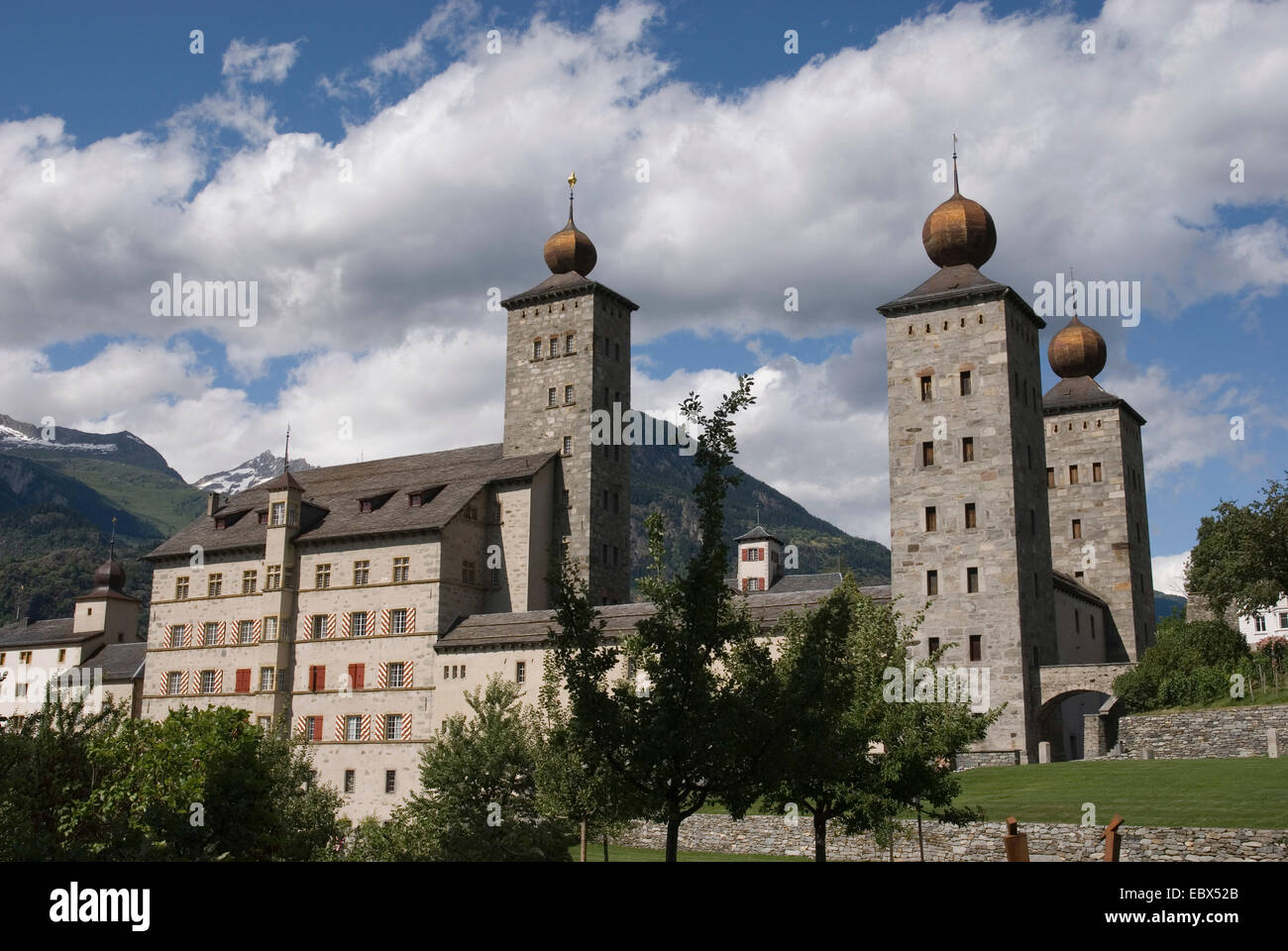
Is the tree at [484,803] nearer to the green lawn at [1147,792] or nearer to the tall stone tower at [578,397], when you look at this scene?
the green lawn at [1147,792]

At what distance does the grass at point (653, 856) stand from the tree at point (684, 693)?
19.0 metres

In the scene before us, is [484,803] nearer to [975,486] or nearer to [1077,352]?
[975,486]

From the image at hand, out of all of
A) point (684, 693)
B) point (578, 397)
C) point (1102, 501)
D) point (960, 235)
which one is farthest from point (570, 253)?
point (684, 693)

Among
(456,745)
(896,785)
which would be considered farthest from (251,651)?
(896,785)

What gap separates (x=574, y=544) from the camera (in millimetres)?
59062

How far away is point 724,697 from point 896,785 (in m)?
11.1

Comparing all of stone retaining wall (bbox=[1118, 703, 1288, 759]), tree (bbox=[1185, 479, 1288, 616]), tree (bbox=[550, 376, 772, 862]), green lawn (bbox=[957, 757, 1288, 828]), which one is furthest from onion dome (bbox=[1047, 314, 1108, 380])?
tree (bbox=[550, 376, 772, 862])

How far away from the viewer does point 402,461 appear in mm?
67875

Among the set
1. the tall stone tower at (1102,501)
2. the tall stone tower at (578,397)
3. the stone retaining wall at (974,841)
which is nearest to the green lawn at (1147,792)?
the stone retaining wall at (974,841)

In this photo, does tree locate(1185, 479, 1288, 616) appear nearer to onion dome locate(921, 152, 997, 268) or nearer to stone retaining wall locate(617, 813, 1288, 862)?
onion dome locate(921, 152, 997, 268)

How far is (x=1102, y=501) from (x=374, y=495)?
41302 millimetres

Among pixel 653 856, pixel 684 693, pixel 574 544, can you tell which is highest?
pixel 574 544
